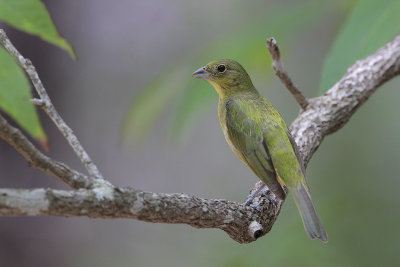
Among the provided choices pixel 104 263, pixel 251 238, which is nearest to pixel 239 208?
pixel 251 238

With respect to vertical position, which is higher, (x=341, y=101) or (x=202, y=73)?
(x=202, y=73)

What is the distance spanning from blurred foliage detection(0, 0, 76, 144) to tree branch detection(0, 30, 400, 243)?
96mm

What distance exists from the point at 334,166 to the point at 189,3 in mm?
3966

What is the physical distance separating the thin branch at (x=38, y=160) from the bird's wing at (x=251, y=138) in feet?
4.91

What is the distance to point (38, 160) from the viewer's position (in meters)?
1.55

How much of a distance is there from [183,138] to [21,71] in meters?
4.45

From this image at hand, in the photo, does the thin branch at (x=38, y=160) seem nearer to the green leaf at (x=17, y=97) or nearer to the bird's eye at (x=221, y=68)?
the green leaf at (x=17, y=97)

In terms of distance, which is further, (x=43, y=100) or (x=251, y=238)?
(x=251, y=238)

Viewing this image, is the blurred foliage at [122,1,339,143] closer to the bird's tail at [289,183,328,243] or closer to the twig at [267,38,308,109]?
the twig at [267,38,308,109]

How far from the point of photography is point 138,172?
22.8 feet

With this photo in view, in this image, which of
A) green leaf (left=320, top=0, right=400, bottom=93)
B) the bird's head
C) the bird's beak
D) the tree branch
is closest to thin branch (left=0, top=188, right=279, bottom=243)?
the tree branch

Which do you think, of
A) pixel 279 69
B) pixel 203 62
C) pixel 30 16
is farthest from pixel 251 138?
pixel 30 16

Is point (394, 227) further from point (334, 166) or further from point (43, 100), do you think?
point (43, 100)

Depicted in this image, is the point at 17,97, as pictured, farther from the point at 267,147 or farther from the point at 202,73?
the point at 202,73
